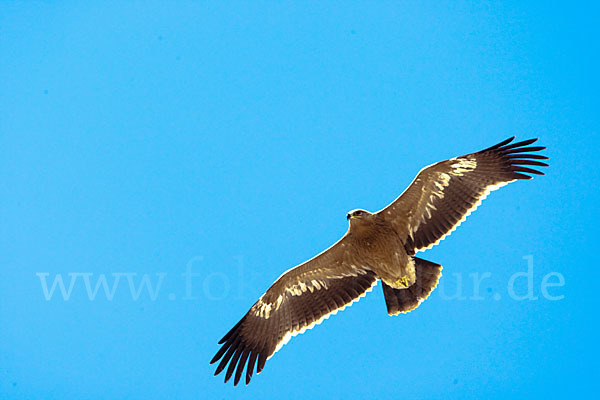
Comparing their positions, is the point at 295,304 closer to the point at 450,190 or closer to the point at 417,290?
the point at 417,290

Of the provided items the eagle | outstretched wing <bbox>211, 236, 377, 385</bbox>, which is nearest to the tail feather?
the eagle

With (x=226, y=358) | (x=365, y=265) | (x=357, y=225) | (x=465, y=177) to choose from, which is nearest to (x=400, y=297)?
(x=365, y=265)

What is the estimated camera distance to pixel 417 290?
33.2ft

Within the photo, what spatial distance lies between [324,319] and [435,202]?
2766 millimetres

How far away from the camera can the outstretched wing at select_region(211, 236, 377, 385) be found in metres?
10.4

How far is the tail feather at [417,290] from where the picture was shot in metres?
10.1

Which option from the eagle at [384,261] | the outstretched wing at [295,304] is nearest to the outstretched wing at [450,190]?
the eagle at [384,261]

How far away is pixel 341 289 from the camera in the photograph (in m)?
10.6

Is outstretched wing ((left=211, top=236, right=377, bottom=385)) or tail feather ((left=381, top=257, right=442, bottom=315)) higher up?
outstretched wing ((left=211, top=236, right=377, bottom=385))

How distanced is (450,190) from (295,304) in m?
3.31

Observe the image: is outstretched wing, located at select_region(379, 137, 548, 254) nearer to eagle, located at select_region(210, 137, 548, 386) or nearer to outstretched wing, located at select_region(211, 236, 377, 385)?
eagle, located at select_region(210, 137, 548, 386)

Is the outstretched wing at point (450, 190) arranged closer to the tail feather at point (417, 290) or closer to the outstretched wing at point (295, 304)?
the tail feather at point (417, 290)

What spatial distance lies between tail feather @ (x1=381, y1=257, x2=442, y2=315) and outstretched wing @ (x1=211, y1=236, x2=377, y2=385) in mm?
542

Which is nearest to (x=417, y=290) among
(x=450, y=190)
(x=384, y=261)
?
(x=384, y=261)
